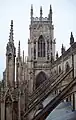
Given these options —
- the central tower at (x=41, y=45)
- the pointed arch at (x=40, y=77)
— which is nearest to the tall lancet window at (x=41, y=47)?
the central tower at (x=41, y=45)

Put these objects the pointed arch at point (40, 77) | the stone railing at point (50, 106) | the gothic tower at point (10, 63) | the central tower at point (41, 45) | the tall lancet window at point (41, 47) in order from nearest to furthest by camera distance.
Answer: the gothic tower at point (10, 63) < the stone railing at point (50, 106) < the pointed arch at point (40, 77) < the central tower at point (41, 45) < the tall lancet window at point (41, 47)

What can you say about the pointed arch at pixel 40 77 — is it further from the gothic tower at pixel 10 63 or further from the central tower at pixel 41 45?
the gothic tower at pixel 10 63

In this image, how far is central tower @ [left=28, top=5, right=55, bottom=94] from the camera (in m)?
32.0

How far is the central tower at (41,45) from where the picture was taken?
105 ft

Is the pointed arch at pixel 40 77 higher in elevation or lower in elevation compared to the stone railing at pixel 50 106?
lower

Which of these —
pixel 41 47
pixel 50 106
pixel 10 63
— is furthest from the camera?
pixel 41 47

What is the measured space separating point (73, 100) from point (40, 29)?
2016cm

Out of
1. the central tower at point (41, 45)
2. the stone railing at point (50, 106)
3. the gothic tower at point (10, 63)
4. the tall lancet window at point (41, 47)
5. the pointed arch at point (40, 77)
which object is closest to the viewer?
the gothic tower at point (10, 63)

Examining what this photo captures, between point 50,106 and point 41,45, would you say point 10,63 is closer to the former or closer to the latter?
point 50,106

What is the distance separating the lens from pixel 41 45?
33.5m

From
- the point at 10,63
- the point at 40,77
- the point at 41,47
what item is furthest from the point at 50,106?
the point at 41,47

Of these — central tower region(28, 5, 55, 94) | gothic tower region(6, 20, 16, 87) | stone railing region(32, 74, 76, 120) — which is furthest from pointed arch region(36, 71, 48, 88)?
gothic tower region(6, 20, 16, 87)

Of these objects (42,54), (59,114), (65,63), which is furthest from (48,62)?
(59,114)

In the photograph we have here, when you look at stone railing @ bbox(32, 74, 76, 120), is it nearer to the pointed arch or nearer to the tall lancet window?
the pointed arch
